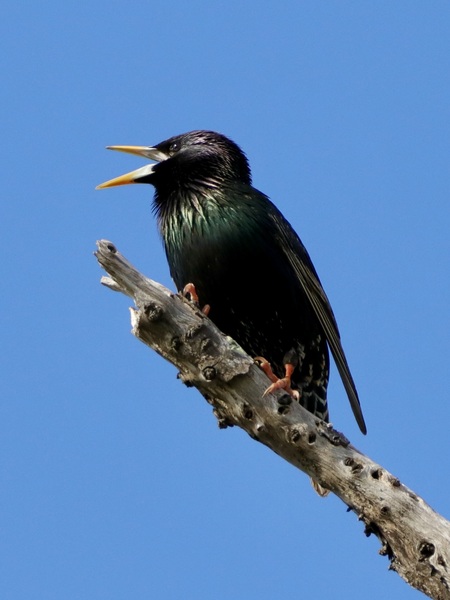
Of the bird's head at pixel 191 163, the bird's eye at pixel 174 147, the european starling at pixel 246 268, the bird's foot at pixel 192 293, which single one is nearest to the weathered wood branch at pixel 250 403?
the bird's foot at pixel 192 293

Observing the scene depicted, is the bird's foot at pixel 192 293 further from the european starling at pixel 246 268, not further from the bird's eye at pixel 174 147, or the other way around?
the bird's eye at pixel 174 147

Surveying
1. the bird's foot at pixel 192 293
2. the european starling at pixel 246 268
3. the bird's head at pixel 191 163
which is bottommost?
the bird's foot at pixel 192 293

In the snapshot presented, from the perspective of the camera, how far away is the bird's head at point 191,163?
22.4 ft

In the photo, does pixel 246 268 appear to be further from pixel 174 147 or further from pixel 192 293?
pixel 174 147

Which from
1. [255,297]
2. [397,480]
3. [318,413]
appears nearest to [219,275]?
[255,297]

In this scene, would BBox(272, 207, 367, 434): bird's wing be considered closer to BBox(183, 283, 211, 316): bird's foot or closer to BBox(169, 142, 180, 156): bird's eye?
BBox(183, 283, 211, 316): bird's foot

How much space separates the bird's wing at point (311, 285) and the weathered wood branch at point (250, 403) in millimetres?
1375

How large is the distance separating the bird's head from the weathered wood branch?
173 cm

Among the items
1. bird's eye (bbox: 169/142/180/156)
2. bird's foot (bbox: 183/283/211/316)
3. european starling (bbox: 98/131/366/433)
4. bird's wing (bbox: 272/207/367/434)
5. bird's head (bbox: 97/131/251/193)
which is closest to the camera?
bird's foot (bbox: 183/283/211/316)

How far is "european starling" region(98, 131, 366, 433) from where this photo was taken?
6.33m

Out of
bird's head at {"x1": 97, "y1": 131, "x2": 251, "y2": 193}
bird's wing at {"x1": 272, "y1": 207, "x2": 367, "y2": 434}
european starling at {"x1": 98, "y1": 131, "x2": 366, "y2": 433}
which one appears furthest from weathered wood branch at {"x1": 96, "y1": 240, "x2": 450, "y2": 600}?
bird's head at {"x1": 97, "y1": 131, "x2": 251, "y2": 193}

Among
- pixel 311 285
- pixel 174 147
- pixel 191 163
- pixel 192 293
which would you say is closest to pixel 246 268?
pixel 192 293

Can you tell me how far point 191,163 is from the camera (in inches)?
272

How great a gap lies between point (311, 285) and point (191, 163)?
1.14 metres
